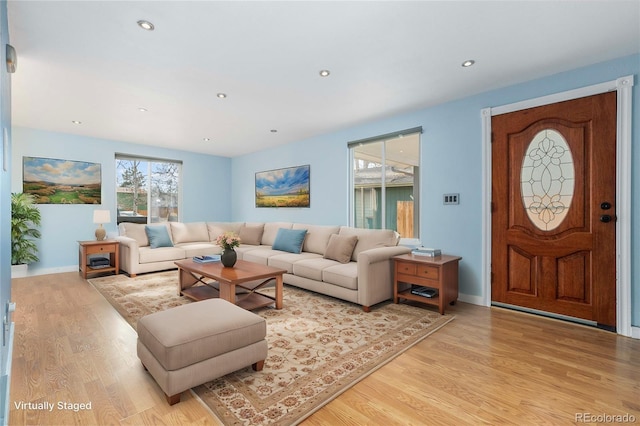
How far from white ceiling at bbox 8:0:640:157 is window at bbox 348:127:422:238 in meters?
0.55

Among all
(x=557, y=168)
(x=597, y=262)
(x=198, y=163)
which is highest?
(x=198, y=163)

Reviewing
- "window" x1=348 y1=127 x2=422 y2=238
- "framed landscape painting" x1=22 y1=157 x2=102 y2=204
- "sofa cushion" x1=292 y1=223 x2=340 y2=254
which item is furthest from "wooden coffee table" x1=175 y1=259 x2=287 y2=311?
"framed landscape painting" x1=22 y1=157 x2=102 y2=204

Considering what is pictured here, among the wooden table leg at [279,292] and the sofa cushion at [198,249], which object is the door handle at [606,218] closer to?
the wooden table leg at [279,292]

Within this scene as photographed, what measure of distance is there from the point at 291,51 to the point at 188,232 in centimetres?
446

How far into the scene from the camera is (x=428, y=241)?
3.92 metres

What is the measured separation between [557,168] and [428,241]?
5.11ft

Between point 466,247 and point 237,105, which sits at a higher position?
point 237,105

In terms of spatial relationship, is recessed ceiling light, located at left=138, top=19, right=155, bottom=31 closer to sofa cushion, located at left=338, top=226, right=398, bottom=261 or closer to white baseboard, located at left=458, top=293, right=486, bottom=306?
sofa cushion, located at left=338, top=226, right=398, bottom=261

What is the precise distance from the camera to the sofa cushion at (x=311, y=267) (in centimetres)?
371

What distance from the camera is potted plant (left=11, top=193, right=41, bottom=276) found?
14.5 feet

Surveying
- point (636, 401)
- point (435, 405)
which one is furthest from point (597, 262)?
point (435, 405)

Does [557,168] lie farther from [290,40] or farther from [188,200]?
[188,200]

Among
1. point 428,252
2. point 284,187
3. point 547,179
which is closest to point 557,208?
point 547,179

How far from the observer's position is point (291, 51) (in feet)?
8.23
